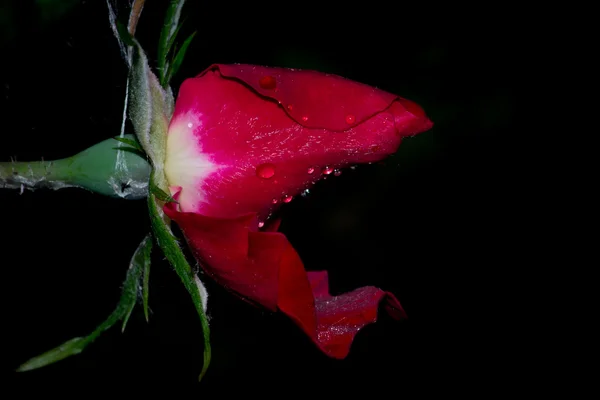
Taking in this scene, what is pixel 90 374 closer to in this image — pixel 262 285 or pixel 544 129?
pixel 262 285

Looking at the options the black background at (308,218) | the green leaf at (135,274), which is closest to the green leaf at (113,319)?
the green leaf at (135,274)

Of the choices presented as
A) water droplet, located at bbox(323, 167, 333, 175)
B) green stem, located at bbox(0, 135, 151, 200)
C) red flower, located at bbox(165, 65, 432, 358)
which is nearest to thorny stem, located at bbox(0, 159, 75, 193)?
green stem, located at bbox(0, 135, 151, 200)

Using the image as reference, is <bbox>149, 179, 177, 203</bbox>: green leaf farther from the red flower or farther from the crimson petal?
the crimson petal

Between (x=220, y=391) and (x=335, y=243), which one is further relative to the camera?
(x=335, y=243)

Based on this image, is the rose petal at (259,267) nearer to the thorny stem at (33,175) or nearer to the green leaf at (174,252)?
the green leaf at (174,252)

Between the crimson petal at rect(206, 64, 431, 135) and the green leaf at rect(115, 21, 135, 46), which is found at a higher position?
the green leaf at rect(115, 21, 135, 46)

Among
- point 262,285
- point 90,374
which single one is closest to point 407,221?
point 90,374
